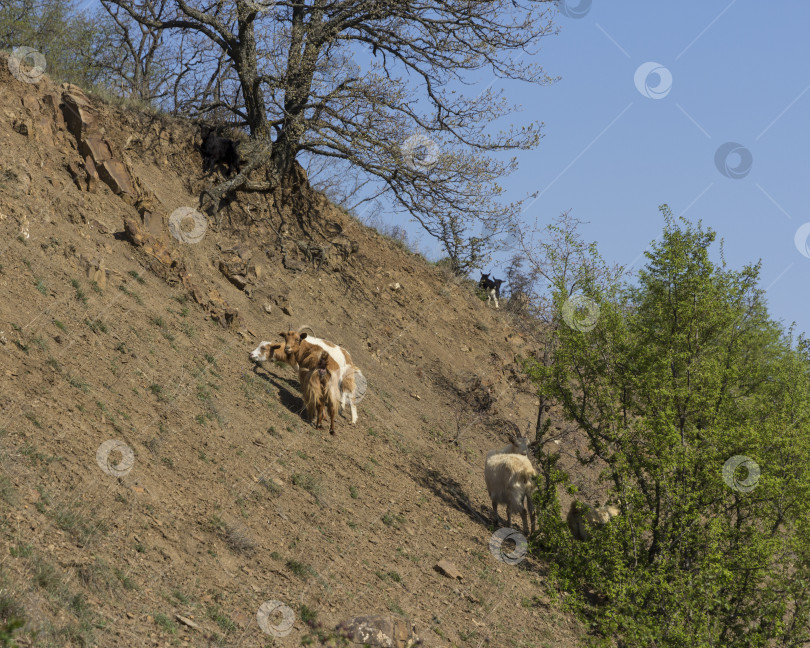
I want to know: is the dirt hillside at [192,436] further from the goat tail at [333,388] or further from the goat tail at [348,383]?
the goat tail at [348,383]

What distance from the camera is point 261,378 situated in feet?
48.9

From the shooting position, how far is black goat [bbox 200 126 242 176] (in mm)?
21094

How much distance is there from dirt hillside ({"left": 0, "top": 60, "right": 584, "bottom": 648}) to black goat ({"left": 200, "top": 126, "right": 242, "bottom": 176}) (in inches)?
→ 15.8

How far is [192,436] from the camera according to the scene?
11000 mm

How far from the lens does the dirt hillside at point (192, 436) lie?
7438 mm

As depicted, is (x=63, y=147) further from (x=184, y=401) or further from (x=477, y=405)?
(x=477, y=405)

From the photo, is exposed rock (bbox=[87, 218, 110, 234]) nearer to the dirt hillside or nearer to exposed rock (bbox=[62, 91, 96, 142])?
the dirt hillside

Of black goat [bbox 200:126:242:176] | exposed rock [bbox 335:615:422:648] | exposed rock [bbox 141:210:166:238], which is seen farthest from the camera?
black goat [bbox 200:126:242:176]

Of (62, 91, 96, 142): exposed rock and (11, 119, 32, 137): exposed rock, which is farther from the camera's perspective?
(62, 91, 96, 142): exposed rock

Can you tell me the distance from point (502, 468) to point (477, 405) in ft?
26.9

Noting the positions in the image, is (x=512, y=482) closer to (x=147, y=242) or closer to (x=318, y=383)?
(x=318, y=383)

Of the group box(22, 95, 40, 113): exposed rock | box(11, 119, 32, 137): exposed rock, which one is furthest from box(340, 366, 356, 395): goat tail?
box(22, 95, 40, 113): exposed rock

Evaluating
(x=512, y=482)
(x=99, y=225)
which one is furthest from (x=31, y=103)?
(x=512, y=482)

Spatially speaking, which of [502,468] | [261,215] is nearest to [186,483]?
[502,468]
